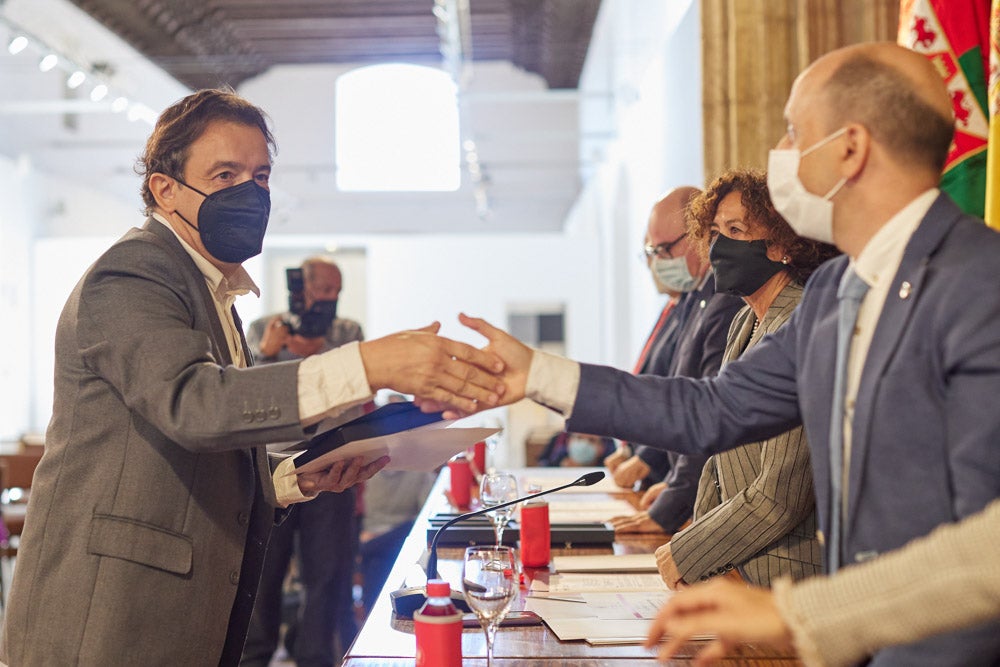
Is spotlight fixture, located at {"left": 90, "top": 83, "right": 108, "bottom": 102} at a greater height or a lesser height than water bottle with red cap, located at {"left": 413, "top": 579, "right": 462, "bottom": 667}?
greater

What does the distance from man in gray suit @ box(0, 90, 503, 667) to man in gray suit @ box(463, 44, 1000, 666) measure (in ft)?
1.34

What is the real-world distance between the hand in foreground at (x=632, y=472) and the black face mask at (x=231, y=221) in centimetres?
200

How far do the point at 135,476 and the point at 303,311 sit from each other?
2939 millimetres

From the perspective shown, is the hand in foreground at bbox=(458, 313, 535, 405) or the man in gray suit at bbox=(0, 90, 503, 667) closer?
the man in gray suit at bbox=(0, 90, 503, 667)

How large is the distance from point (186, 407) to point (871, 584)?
42.0 inches

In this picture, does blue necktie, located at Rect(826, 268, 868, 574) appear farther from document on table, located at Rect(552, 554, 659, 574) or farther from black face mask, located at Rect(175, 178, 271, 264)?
black face mask, located at Rect(175, 178, 271, 264)

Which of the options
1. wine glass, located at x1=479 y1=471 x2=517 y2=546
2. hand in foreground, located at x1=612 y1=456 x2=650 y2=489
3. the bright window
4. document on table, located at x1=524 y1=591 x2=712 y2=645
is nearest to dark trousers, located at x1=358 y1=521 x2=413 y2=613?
hand in foreground, located at x1=612 y1=456 x2=650 y2=489

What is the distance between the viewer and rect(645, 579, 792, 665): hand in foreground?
1157 millimetres

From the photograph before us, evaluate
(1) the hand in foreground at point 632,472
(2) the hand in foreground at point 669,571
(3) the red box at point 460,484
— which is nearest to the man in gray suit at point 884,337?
(2) the hand in foreground at point 669,571

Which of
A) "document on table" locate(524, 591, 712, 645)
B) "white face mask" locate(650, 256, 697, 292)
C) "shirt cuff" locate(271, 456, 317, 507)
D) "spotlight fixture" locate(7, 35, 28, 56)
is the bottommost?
"document on table" locate(524, 591, 712, 645)

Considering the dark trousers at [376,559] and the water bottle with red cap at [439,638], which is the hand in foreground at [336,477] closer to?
the water bottle with red cap at [439,638]

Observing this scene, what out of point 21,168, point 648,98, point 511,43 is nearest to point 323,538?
point 648,98

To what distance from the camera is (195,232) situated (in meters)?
2.09

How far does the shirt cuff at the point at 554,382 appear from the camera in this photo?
177cm
